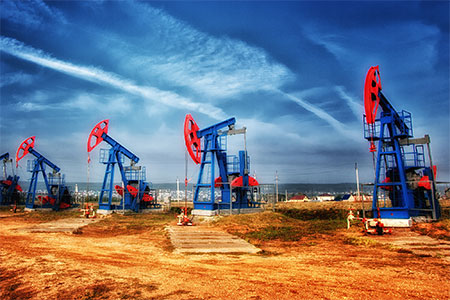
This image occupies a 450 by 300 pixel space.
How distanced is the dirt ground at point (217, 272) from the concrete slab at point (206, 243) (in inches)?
20.1

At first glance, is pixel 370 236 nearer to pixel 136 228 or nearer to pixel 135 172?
pixel 136 228

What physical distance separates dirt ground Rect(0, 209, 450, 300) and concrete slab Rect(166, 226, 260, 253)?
1.68 ft

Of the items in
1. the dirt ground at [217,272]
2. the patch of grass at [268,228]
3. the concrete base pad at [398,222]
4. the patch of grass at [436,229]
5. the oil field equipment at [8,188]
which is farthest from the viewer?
the oil field equipment at [8,188]

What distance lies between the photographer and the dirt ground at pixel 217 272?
5.64 m

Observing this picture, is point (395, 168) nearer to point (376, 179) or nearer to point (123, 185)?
point (376, 179)

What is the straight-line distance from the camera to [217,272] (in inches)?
282

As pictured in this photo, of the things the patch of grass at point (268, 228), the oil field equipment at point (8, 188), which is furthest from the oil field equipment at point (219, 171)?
the oil field equipment at point (8, 188)

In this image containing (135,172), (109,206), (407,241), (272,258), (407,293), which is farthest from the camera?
(135,172)

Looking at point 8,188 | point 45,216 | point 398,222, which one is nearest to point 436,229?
point 398,222

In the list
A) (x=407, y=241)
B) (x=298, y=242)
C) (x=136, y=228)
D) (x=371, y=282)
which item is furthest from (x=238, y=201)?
(x=371, y=282)

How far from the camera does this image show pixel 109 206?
82.9 feet

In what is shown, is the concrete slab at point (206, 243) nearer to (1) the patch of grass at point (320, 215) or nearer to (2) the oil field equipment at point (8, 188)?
(1) the patch of grass at point (320, 215)

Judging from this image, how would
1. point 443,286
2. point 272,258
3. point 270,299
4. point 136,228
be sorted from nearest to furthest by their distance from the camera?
point 270,299 → point 443,286 → point 272,258 → point 136,228

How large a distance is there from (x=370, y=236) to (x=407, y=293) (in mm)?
8067
